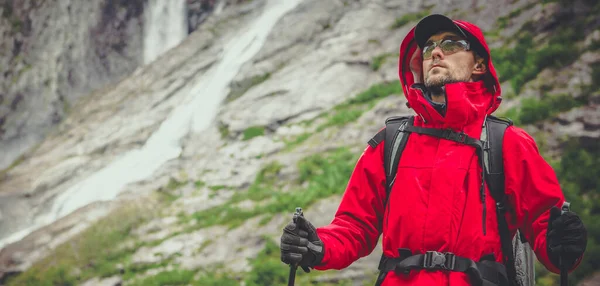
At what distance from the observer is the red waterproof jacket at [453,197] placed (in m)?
2.46

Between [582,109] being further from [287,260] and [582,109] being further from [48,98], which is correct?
[48,98]

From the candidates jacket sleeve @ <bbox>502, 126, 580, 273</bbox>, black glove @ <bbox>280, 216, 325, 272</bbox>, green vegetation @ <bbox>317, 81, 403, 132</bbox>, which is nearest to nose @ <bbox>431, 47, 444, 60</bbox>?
jacket sleeve @ <bbox>502, 126, 580, 273</bbox>

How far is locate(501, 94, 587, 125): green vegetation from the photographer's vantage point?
26.2ft

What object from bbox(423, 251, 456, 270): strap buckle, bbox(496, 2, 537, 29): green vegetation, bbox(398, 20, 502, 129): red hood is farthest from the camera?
bbox(496, 2, 537, 29): green vegetation

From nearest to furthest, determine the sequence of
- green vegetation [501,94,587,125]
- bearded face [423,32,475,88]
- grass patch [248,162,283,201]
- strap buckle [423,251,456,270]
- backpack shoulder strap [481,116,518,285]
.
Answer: strap buckle [423,251,456,270], backpack shoulder strap [481,116,518,285], bearded face [423,32,475,88], green vegetation [501,94,587,125], grass patch [248,162,283,201]

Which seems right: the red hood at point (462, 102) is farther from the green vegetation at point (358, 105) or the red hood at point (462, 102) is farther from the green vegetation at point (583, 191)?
the green vegetation at point (358, 105)

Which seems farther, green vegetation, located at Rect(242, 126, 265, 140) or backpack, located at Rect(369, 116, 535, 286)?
green vegetation, located at Rect(242, 126, 265, 140)

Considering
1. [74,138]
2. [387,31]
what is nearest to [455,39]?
[387,31]

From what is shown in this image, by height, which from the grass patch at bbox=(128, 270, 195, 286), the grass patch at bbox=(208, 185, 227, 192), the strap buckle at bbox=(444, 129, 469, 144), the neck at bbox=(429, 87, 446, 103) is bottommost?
the strap buckle at bbox=(444, 129, 469, 144)

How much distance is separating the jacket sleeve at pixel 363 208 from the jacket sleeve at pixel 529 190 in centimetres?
71

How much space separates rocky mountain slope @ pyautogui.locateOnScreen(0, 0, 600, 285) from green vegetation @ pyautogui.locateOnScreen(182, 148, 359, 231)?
4 centimetres

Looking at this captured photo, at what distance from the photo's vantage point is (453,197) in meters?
2.52

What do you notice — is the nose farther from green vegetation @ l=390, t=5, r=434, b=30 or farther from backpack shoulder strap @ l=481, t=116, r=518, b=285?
green vegetation @ l=390, t=5, r=434, b=30

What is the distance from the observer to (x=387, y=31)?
15.3m
